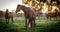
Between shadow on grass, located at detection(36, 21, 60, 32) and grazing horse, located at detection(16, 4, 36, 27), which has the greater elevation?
grazing horse, located at detection(16, 4, 36, 27)

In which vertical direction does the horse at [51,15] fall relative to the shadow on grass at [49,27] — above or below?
above

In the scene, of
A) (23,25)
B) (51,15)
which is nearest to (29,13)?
(23,25)

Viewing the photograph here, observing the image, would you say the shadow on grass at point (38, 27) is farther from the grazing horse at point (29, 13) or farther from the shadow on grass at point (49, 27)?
the grazing horse at point (29, 13)

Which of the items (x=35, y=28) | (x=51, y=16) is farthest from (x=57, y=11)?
(x=35, y=28)

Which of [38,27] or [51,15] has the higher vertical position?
[51,15]

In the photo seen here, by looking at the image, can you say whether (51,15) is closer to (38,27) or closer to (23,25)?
(38,27)

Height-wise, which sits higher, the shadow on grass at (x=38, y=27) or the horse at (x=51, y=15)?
the horse at (x=51, y=15)

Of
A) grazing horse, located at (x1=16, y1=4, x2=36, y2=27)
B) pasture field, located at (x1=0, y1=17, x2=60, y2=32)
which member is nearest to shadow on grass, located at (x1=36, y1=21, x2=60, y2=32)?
pasture field, located at (x1=0, y1=17, x2=60, y2=32)

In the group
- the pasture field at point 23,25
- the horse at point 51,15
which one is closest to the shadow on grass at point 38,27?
the pasture field at point 23,25

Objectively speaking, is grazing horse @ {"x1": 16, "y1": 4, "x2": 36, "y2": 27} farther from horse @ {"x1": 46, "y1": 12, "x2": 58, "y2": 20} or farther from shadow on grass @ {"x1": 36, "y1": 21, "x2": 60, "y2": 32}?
horse @ {"x1": 46, "y1": 12, "x2": 58, "y2": 20}

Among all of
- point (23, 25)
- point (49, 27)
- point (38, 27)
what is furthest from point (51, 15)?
point (23, 25)

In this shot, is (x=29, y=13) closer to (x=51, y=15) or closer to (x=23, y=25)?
(x=23, y=25)

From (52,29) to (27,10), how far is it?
702 mm

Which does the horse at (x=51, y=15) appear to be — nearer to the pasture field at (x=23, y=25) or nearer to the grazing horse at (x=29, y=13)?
the pasture field at (x=23, y=25)
